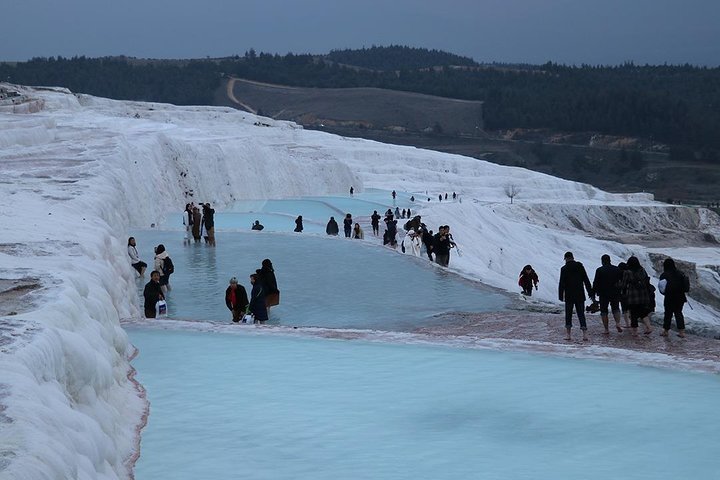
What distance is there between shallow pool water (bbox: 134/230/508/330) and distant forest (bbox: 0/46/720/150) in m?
78.8

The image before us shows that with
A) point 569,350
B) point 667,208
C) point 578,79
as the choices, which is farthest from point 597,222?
point 578,79

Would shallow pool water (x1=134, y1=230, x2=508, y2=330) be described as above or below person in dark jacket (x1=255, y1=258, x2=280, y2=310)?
below

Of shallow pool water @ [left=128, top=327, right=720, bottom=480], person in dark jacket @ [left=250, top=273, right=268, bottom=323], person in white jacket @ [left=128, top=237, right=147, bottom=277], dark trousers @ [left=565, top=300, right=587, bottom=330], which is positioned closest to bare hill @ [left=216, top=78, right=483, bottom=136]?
person in white jacket @ [left=128, top=237, right=147, bottom=277]

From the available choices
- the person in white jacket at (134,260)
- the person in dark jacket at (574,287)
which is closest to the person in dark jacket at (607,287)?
the person in dark jacket at (574,287)

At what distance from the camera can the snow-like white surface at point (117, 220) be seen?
4980 mm

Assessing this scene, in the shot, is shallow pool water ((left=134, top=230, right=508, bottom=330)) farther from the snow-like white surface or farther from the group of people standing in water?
the group of people standing in water

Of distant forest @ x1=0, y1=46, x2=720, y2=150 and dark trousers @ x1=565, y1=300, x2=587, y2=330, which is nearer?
dark trousers @ x1=565, y1=300, x2=587, y2=330

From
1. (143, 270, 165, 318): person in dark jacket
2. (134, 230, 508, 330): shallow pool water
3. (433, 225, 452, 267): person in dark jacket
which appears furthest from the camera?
(433, 225, 452, 267): person in dark jacket

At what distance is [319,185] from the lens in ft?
130

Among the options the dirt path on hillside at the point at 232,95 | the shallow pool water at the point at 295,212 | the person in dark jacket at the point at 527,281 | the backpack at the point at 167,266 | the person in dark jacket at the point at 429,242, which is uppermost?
the dirt path on hillside at the point at 232,95

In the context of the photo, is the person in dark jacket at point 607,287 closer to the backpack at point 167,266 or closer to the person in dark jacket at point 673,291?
the person in dark jacket at point 673,291

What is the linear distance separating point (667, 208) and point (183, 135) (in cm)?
2431

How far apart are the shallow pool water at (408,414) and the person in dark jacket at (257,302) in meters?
2.03

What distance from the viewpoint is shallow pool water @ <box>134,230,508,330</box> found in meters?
12.3
